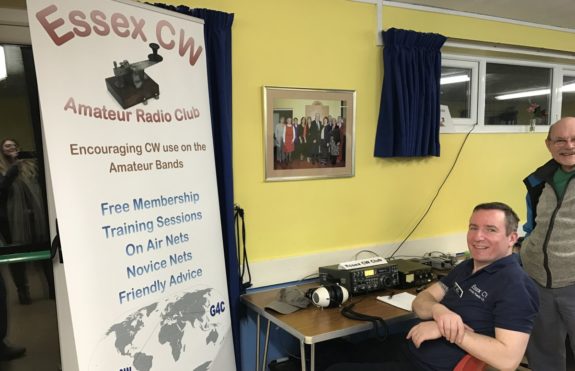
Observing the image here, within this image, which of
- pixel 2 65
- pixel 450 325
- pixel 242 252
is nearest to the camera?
pixel 450 325

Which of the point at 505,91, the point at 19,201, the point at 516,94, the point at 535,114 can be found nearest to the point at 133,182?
the point at 19,201

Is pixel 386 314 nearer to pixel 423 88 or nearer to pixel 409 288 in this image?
pixel 409 288

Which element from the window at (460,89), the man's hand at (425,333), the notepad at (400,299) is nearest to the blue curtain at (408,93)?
the window at (460,89)

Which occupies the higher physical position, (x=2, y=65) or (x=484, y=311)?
(x=2, y=65)

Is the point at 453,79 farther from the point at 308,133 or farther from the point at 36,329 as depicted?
the point at 36,329

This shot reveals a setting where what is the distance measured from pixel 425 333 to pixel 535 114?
8.85 feet

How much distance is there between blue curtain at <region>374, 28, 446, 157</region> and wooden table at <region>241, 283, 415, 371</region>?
101cm

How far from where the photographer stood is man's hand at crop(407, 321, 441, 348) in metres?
1.69

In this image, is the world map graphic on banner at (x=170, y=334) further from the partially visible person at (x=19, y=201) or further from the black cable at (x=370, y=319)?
the partially visible person at (x=19, y=201)

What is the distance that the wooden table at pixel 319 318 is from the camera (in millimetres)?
1888

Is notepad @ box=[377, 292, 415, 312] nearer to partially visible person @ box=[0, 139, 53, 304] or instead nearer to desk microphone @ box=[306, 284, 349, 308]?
desk microphone @ box=[306, 284, 349, 308]

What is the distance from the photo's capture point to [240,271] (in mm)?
2434

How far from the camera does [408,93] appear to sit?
2783 millimetres

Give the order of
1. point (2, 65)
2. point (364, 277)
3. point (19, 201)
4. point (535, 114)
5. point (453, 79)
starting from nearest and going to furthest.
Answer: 1. point (2, 65)
2. point (19, 201)
3. point (364, 277)
4. point (453, 79)
5. point (535, 114)
